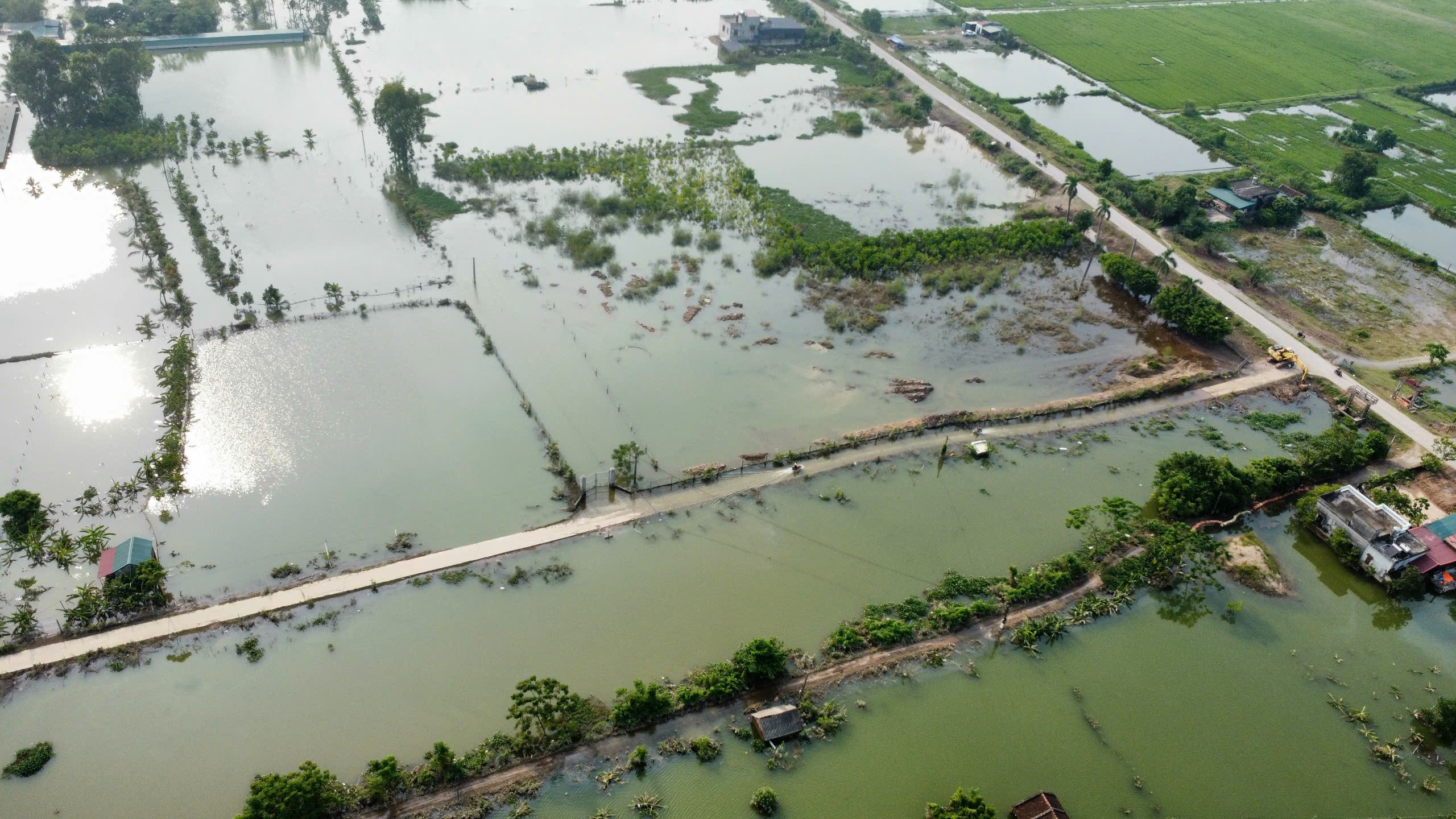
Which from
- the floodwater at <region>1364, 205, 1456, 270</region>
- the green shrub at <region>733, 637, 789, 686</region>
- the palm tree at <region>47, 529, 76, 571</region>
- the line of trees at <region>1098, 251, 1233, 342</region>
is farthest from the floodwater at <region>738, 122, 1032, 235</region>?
the palm tree at <region>47, 529, 76, 571</region>

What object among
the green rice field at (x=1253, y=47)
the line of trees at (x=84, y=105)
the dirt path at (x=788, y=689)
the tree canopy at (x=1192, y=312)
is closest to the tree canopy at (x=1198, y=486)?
the dirt path at (x=788, y=689)

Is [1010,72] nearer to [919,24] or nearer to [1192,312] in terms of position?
[919,24]

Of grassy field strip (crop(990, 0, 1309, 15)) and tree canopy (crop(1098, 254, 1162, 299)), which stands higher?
grassy field strip (crop(990, 0, 1309, 15))

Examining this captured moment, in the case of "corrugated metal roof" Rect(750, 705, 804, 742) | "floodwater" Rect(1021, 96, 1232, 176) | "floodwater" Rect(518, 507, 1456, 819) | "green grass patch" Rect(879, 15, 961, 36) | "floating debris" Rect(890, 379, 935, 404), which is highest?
"green grass patch" Rect(879, 15, 961, 36)

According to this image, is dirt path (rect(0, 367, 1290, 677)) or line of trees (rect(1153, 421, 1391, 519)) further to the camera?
line of trees (rect(1153, 421, 1391, 519))

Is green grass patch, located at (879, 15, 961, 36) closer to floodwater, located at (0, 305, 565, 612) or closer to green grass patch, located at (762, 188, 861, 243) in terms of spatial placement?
green grass patch, located at (762, 188, 861, 243)

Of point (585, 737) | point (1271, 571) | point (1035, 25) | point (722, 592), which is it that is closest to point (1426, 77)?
point (1035, 25)

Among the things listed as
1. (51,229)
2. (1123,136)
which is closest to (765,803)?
(51,229)
